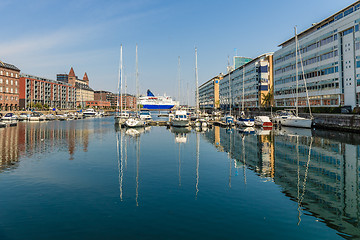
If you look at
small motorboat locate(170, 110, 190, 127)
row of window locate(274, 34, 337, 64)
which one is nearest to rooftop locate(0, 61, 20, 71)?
small motorboat locate(170, 110, 190, 127)

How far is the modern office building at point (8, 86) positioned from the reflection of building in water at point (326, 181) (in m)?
145

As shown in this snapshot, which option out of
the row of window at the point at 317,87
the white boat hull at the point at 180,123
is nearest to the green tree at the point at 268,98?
the row of window at the point at 317,87

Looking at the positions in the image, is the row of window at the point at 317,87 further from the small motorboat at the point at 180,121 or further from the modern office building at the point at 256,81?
the small motorboat at the point at 180,121

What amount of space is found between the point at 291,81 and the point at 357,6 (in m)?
36.7

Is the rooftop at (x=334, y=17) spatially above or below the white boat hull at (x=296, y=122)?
above

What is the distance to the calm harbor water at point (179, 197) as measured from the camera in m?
12.2

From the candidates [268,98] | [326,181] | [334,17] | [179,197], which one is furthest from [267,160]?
[268,98]

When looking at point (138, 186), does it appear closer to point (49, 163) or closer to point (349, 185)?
point (49, 163)

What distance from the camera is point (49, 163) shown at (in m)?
27.2

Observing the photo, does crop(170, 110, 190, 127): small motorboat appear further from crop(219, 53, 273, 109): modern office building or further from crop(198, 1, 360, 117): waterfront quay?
crop(219, 53, 273, 109): modern office building

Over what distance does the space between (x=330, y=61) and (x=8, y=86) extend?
496 feet

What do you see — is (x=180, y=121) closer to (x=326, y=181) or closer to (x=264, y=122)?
(x=264, y=122)

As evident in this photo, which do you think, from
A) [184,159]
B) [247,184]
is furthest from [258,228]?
[184,159]

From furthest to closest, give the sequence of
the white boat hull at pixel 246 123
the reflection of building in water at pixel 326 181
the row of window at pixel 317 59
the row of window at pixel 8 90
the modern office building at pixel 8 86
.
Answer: the row of window at pixel 8 90
the modern office building at pixel 8 86
the row of window at pixel 317 59
the white boat hull at pixel 246 123
the reflection of building in water at pixel 326 181
